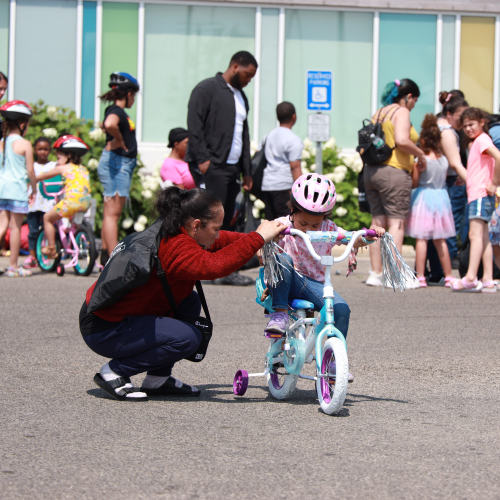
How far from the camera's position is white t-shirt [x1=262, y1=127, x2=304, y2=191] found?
9.80 meters

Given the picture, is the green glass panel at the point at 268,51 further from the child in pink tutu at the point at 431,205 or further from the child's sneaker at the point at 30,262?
the child in pink tutu at the point at 431,205

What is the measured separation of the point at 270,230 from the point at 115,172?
6047 mm

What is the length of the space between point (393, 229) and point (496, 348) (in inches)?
135

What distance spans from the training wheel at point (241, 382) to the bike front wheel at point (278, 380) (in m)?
0.17

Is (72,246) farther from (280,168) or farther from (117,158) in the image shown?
(280,168)

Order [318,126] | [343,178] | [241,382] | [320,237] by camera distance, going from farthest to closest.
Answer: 1. [343,178]
2. [318,126]
3. [241,382]
4. [320,237]

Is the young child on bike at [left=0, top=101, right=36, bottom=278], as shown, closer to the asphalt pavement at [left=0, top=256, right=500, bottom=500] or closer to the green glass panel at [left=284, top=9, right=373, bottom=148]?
the asphalt pavement at [left=0, top=256, right=500, bottom=500]

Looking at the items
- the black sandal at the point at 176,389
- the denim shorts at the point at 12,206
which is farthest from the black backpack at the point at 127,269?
the denim shorts at the point at 12,206

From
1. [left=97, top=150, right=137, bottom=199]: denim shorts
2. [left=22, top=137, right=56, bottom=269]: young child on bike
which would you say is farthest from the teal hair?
[left=22, top=137, right=56, bottom=269]: young child on bike

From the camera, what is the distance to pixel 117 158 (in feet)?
33.2

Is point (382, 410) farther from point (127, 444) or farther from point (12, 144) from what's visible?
point (12, 144)

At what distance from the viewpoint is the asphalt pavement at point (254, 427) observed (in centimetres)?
324

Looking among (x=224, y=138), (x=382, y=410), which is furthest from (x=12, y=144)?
(x=382, y=410)

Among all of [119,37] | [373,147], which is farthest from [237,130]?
[119,37]
